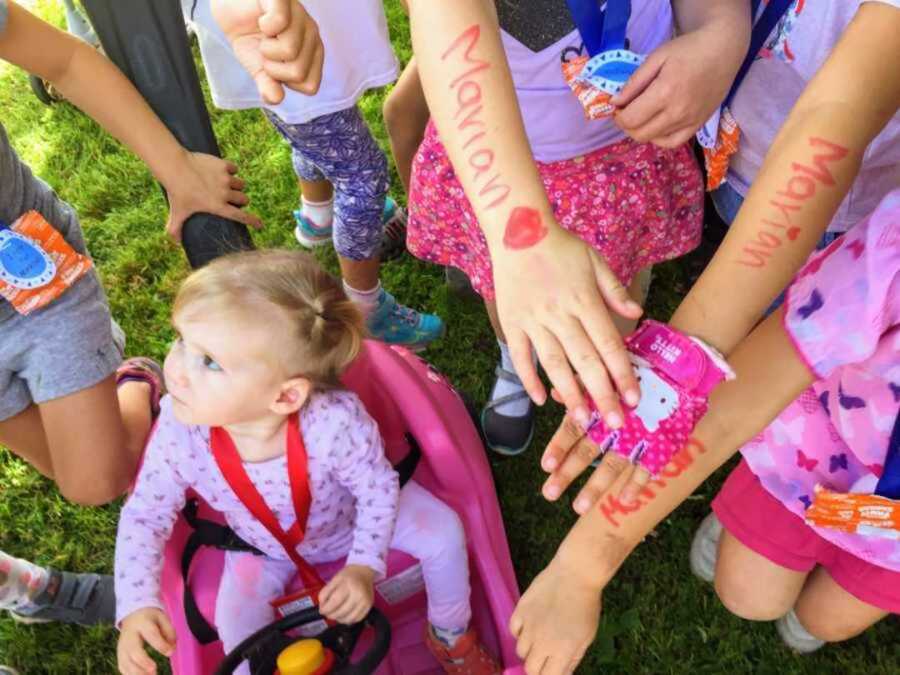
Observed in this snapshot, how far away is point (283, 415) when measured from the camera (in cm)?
143

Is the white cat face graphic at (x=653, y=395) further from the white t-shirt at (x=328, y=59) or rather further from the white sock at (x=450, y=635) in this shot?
the white t-shirt at (x=328, y=59)

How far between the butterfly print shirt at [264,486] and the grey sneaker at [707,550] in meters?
0.78

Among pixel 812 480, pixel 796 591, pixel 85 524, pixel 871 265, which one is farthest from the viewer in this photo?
pixel 85 524

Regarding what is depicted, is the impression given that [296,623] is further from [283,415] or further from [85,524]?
[85,524]

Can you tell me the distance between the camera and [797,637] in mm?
1711

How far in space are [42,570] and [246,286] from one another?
3.37 ft

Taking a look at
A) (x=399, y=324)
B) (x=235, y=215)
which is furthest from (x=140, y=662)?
(x=399, y=324)

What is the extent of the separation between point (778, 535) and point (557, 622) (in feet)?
1.89

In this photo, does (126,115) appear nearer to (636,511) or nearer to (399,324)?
(399,324)

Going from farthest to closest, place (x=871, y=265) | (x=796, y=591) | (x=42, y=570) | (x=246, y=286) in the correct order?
(x=42, y=570), (x=796, y=591), (x=246, y=286), (x=871, y=265)

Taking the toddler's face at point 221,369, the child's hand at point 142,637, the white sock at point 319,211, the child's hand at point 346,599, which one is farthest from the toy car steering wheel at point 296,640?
the white sock at point 319,211

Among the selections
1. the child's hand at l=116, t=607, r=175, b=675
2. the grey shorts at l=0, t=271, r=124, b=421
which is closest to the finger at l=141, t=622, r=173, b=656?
the child's hand at l=116, t=607, r=175, b=675

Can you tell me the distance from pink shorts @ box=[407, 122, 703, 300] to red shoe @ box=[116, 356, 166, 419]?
2.60 feet

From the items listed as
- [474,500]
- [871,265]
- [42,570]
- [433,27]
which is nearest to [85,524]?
[42,570]
